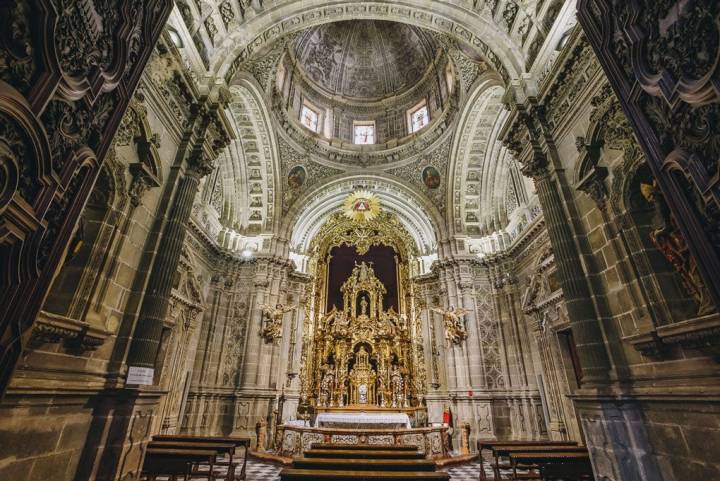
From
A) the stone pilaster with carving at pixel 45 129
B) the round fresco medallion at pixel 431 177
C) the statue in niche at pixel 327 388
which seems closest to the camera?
the stone pilaster with carving at pixel 45 129

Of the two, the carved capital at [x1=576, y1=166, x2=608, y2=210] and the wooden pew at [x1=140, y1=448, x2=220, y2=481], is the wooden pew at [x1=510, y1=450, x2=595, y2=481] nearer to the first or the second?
the carved capital at [x1=576, y1=166, x2=608, y2=210]

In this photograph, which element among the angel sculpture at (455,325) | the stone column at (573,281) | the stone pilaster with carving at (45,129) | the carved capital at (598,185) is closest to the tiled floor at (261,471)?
the stone pilaster with carving at (45,129)

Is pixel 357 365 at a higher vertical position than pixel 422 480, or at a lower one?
higher

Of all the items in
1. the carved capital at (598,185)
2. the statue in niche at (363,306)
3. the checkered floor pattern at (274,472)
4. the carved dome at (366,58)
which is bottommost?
the checkered floor pattern at (274,472)

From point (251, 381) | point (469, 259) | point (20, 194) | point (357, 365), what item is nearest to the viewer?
point (20, 194)

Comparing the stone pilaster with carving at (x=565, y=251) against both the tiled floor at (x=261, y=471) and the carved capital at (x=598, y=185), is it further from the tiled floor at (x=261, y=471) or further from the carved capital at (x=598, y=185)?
the tiled floor at (x=261, y=471)

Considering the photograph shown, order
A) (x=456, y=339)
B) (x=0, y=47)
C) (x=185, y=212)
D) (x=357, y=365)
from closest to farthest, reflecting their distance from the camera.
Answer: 1. (x=0, y=47)
2. (x=185, y=212)
3. (x=456, y=339)
4. (x=357, y=365)

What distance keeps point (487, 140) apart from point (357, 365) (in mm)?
11721

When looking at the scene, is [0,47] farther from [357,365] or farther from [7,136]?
[357,365]

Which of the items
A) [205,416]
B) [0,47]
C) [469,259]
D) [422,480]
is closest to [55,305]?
[0,47]

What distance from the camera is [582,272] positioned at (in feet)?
19.0

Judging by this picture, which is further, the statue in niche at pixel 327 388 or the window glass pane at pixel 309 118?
the window glass pane at pixel 309 118

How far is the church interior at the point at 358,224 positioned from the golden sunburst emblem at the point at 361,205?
11 cm

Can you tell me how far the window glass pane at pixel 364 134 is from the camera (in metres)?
17.8
